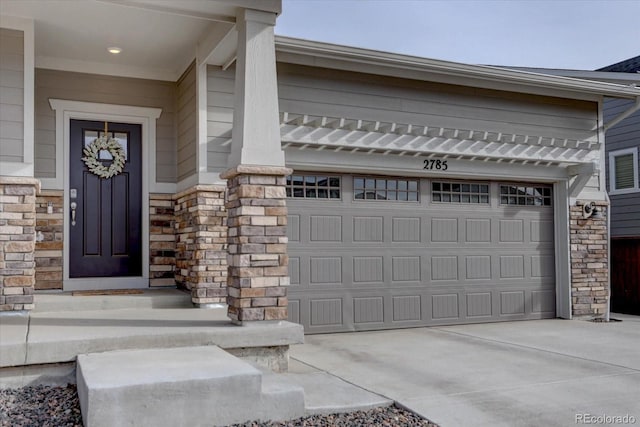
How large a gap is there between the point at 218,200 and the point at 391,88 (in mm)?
2827

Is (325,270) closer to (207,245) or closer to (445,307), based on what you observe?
(207,245)

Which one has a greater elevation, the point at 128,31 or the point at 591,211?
the point at 128,31

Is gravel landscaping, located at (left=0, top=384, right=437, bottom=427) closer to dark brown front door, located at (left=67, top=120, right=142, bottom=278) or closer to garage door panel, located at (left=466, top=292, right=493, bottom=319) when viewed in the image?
dark brown front door, located at (left=67, top=120, right=142, bottom=278)

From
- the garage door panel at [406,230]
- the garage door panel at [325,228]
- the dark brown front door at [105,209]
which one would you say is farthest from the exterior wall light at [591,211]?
the dark brown front door at [105,209]

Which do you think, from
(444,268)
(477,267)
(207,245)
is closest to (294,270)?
(207,245)

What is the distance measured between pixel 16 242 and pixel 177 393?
294 cm

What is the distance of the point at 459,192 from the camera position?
26.9ft

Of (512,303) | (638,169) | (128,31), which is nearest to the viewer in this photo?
(128,31)

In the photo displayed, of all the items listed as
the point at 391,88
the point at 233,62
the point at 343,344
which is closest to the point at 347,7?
the point at 391,88

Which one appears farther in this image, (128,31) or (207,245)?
(207,245)

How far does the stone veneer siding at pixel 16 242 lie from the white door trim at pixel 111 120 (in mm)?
1091

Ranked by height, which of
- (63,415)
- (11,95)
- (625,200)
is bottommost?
(63,415)

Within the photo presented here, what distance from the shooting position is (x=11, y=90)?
18.3 feet

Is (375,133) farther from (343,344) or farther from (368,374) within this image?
(368,374)
